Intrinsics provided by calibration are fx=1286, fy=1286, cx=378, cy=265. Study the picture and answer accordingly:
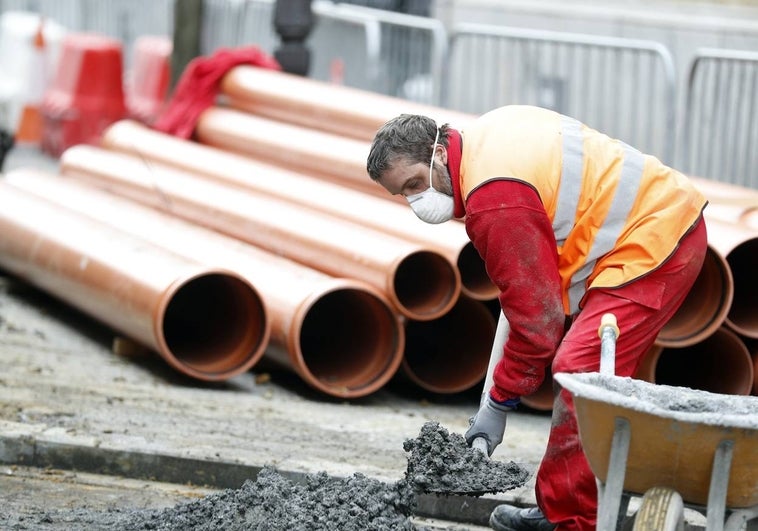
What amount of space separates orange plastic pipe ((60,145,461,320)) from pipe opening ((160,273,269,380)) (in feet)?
1.73

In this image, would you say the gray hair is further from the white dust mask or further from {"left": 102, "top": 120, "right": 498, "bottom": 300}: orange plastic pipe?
{"left": 102, "top": 120, "right": 498, "bottom": 300}: orange plastic pipe

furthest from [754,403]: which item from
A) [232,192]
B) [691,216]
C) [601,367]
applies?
[232,192]

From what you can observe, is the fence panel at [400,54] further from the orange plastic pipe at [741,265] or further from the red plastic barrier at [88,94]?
A: the orange plastic pipe at [741,265]

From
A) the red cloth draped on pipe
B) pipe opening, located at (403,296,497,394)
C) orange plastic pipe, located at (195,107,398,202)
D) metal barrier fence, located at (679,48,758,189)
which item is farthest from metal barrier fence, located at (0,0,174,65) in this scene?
pipe opening, located at (403,296,497,394)

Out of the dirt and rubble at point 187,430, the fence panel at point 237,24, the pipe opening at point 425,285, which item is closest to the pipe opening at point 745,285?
the dirt and rubble at point 187,430

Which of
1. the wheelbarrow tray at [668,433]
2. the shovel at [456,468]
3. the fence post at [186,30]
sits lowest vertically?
the shovel at [456,468]

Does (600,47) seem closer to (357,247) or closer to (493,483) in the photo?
(357,247)

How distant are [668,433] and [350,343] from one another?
13.4ft

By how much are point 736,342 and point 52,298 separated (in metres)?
5.14

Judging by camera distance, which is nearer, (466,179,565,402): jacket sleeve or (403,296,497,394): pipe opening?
(466,179,565,402): jacket sleeve

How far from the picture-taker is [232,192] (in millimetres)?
8922

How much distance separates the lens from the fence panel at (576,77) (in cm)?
1018

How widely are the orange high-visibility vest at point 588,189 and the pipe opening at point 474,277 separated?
2629 millimetres

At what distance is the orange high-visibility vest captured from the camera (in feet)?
14.7
